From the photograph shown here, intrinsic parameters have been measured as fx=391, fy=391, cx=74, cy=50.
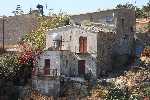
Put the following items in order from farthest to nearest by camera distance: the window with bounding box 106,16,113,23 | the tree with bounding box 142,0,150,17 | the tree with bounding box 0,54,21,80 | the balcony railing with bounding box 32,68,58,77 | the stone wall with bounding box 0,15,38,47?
1. the tree with bounding box 142,0,150,17
2. the stone wall with bounding box 0,15,38,47
3. the window with bounding box 106,16,113,23
4. the tree with bounding box 0,54,21,80
5. the balcony railing with bounding box 32,68,58,77

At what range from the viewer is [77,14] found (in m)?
56.1

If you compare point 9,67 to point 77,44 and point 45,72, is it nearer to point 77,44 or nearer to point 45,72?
point 45,72

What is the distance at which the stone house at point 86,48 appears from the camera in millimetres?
44656

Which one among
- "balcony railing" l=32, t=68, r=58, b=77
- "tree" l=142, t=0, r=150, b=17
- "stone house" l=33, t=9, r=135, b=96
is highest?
"tree" l=142, t=0, r=150, b=17

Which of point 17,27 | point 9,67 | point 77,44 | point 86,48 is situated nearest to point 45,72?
point 9,67

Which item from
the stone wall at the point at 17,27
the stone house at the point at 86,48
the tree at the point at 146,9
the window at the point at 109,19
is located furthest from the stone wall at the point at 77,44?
the tree at the point at 146,9

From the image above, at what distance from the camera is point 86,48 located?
150 ft

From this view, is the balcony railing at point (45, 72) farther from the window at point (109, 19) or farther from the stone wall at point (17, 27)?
the stone wall at point (17, 27)

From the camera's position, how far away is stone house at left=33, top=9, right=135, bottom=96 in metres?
44.7

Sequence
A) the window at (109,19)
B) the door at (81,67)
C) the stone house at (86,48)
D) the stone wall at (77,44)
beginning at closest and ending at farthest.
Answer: the stone house at (86,48) → the stone wall at (77,44) → the door at (81,67) → the window at (109,19)

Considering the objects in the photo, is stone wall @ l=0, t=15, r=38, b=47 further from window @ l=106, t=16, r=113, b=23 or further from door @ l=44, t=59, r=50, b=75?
door @ l=44, t=59, r=50, b=75

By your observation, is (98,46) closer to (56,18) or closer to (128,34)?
(128,34)

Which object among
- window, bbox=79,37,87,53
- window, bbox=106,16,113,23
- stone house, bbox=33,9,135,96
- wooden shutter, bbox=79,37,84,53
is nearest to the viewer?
stone house, bbox=33,9,135,96

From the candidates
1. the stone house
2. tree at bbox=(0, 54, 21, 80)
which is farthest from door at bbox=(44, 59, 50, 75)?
tree at bbox=(0, 54, 21, 80)
